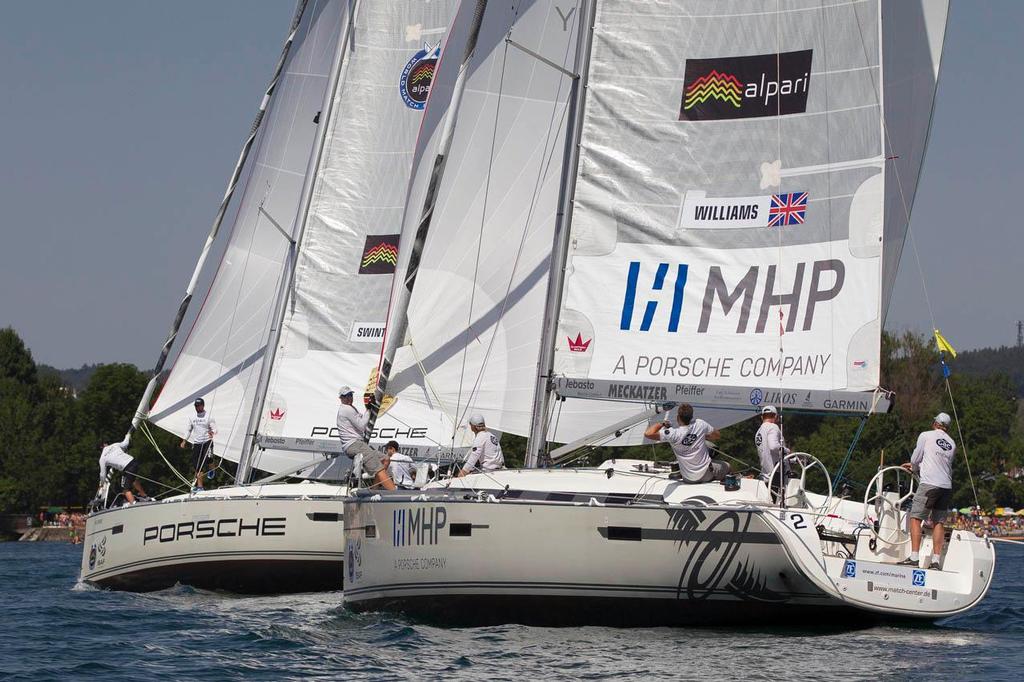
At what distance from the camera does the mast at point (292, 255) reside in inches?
982

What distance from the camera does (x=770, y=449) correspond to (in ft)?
52.9

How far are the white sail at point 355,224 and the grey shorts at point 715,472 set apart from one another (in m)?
9.66

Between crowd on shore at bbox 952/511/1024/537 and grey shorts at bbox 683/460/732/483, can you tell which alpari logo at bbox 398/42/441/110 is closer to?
grey shorts at bbox 683/460/732/483

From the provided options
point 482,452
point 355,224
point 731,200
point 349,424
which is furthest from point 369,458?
point 355,224

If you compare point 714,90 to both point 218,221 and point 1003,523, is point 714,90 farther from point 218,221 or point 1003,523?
point 1003,523

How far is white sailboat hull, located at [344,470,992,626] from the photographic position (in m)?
14.7

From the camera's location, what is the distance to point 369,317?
84.0ft

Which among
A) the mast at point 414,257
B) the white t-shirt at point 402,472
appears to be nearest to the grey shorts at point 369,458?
the mast at point 414,257

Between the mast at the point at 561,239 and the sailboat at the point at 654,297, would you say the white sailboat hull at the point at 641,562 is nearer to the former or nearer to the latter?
the sailboat at the point at 654,297

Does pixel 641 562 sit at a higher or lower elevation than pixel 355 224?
lower

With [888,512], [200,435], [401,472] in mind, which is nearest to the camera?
[888,512]

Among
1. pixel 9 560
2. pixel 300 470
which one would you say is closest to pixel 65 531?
pixel 9 560

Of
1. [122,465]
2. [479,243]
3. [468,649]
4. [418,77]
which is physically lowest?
[468,649]

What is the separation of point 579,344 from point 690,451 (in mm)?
2227
